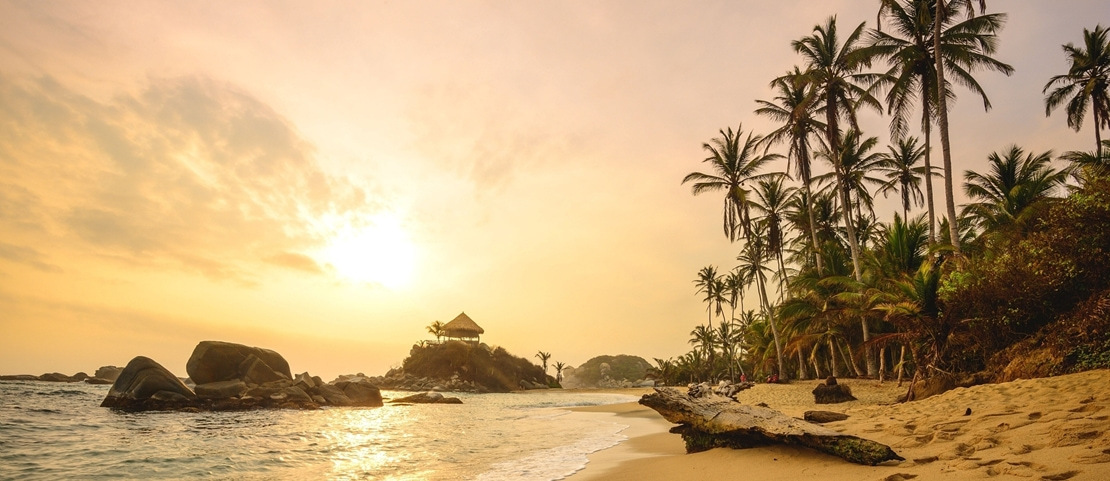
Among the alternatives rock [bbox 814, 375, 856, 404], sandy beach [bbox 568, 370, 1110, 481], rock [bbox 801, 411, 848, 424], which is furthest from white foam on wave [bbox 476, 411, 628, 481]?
rock [bbox 814, 375, 856, 404]

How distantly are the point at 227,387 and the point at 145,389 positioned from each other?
4.85 metres

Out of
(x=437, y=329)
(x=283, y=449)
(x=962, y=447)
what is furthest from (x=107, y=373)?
(x=962, y=447)

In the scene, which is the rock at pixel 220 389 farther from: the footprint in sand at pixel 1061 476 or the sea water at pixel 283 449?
the footprint in sand at pixel 1061 476

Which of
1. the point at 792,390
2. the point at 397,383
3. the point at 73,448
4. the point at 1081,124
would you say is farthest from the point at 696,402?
the point at 397,383

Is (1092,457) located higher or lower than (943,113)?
lower

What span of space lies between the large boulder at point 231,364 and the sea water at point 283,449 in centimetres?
955

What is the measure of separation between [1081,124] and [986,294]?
85.2 feet

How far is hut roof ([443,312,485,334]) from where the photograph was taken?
85500 mm

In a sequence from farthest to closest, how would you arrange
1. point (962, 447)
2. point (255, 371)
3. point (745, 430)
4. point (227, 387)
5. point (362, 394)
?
point (362, 394), point (255, 371), point (227, 387), point (745, 430), point (962, 447)

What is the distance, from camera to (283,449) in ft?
43.0

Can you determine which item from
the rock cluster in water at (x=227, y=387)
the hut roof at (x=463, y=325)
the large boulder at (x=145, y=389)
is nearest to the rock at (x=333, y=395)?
the rock cluster in water at (x=227, y=387)

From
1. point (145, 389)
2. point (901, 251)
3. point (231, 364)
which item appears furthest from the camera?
point (231, 364)

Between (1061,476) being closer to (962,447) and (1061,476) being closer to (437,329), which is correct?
(962,447)

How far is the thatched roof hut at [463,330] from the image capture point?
8550 cm
